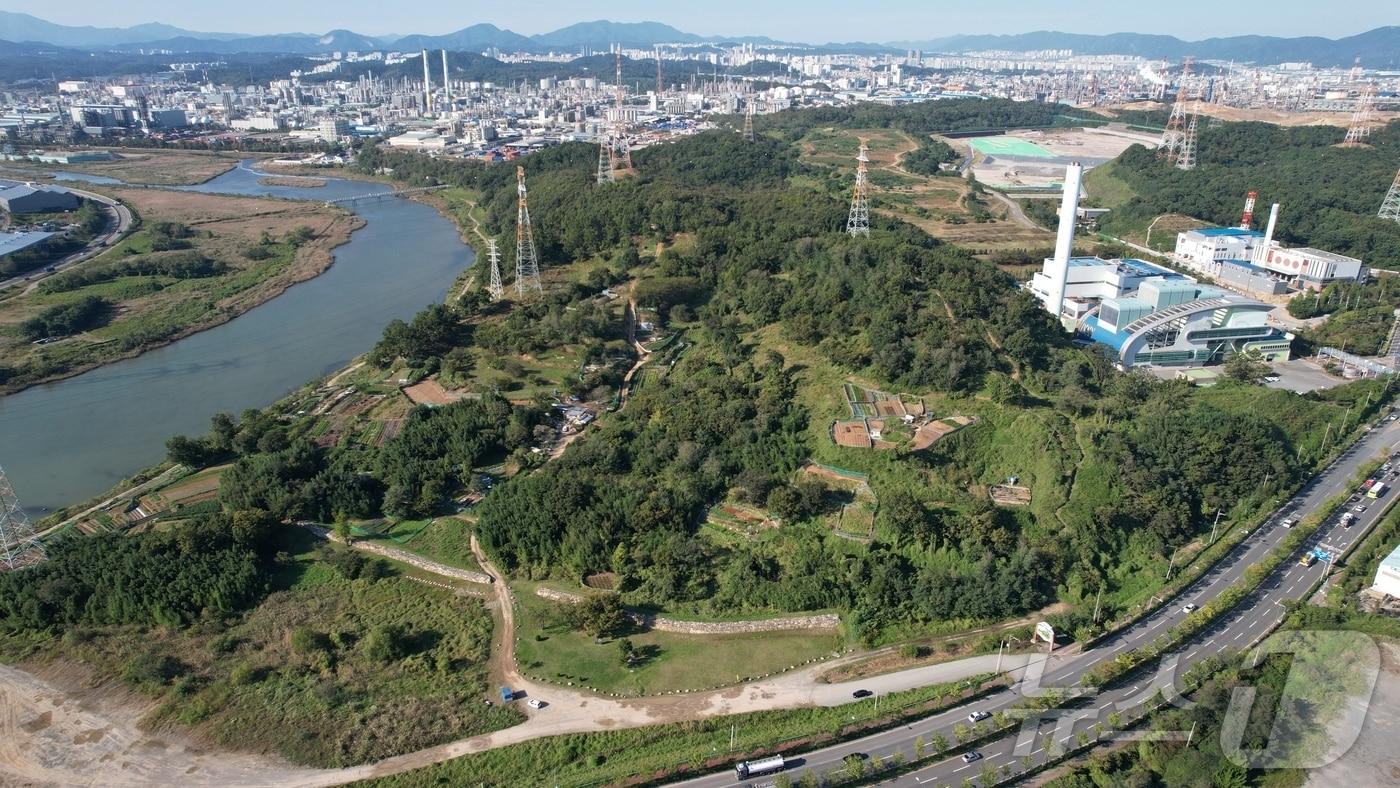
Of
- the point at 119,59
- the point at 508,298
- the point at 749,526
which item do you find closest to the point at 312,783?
the point at 749,526

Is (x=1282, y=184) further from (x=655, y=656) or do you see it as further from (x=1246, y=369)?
(x=655, y=656)

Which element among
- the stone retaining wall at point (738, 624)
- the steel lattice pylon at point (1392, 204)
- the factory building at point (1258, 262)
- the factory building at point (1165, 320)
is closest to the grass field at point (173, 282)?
the stone retaining wall at point (738, 624)

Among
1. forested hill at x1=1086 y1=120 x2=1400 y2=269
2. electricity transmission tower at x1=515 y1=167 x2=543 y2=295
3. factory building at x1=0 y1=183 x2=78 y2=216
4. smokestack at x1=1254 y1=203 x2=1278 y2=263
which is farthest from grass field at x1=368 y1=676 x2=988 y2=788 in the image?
factory building at x1=0 y1=183 x2=78 y2=216

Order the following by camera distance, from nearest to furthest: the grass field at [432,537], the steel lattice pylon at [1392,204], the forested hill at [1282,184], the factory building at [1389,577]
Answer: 1. the factory building at [1389,577]
2. the grass field at [432,537]
3. the forested hill at [1282,184]
4. the steel lattice pylon at [1392,204]

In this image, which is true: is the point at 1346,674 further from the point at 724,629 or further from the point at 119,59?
the point at 119,59

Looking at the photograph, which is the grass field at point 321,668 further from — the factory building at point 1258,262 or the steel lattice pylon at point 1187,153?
the steel lattice pylon at point 1187,153

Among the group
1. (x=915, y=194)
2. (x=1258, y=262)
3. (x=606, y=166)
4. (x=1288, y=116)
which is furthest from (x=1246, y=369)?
(x=1288, y=116)

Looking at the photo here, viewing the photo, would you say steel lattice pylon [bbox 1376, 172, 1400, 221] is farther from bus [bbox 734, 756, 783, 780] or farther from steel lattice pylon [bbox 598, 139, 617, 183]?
bus [bbox 734, 756, 783, 780]
